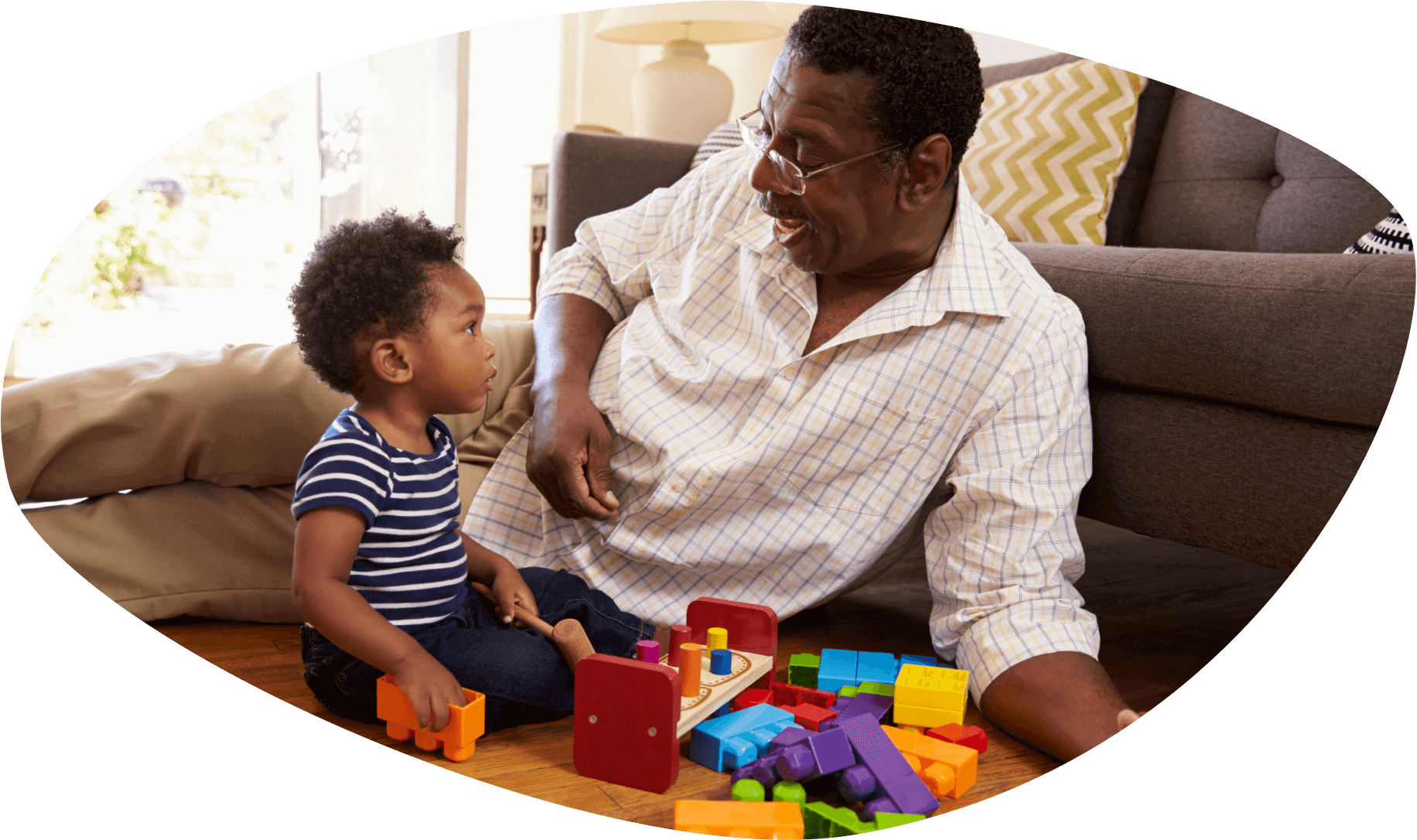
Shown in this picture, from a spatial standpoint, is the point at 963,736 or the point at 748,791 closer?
the point at 748,791

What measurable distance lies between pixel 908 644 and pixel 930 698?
31 centimetres

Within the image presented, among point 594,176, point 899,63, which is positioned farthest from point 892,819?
point 594,176

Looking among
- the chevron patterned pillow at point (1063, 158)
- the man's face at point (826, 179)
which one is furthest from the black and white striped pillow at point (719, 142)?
the man's face at point (826, 179)

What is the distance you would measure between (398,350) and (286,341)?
0.39 metres

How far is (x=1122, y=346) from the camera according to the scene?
3.55ft

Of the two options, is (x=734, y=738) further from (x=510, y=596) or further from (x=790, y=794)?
(x=510, y=596)

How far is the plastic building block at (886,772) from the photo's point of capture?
0.76 metres

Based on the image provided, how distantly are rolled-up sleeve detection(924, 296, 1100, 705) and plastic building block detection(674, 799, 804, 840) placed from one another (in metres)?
0.31

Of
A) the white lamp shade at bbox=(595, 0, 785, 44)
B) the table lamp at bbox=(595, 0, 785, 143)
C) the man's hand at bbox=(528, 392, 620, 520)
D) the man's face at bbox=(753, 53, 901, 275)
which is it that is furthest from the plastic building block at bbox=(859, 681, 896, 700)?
the white lamp shade at bbox=(595, 0, 785, 44)

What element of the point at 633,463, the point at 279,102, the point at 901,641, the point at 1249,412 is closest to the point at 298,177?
the point at 279,102

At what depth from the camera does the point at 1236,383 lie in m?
0.98

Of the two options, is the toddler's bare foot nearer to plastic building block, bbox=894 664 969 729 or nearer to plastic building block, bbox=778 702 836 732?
plastic building block, bbox=778 702 836 732

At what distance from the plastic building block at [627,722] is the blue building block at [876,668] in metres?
0.26

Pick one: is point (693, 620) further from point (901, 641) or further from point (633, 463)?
point (901, 641)
